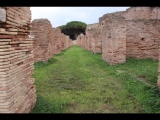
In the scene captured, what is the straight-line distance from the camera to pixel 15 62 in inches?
168

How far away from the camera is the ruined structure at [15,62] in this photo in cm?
377

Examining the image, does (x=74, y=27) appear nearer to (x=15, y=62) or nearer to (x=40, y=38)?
(x=40, y=38)

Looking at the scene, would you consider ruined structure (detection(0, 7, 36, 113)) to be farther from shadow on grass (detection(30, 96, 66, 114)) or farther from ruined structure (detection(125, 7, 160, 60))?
ruined structure (detection(125, 7, 160, 60))

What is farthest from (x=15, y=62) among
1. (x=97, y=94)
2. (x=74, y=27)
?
(x=74, y=27)

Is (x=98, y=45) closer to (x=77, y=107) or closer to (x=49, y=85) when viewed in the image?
(x=49, y=85)

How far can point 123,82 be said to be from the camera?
7734 millimetres

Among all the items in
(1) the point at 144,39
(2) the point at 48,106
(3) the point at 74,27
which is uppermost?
(3) the point at 74,27

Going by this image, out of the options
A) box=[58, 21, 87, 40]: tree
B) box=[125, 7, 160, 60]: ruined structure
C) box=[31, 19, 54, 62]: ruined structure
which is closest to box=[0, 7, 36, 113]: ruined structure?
box=[31, 19, 54, 62]: ruined structure

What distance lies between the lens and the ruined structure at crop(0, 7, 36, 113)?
3766 mm

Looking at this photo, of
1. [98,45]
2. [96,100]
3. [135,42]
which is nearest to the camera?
[96,100]

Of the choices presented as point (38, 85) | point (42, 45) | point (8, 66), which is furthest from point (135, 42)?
point (8, 66)

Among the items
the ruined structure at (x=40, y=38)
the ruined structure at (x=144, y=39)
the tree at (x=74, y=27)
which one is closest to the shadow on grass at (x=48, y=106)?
the ruined structure at (x=40, y=38)

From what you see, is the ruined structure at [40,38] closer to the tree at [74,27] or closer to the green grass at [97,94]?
the green grass at [97,94]

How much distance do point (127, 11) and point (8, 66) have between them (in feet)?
76.9
